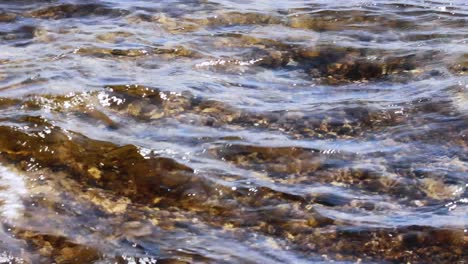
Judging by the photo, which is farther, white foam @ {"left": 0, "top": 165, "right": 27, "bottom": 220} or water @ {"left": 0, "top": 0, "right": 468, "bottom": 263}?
white foam @ {"left": 0, "top": 165, "right": 27, "bottom": 220}

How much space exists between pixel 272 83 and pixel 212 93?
535mm

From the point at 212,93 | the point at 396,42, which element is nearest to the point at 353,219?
the point at 212,93

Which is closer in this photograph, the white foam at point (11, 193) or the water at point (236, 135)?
the water at point (236, 135)

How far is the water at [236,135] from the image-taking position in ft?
14.1

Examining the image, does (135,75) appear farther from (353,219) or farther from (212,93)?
(353,219)

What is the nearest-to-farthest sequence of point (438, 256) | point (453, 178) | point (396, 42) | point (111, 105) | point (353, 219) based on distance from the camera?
point (438, 256), point (353, 219), point (453, 178), point (111, 105), point (396, 42)

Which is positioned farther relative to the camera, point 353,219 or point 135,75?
point 135,75

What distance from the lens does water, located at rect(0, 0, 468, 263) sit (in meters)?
4.29

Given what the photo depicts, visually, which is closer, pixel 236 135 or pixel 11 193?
pixel 11 193

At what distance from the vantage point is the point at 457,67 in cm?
649

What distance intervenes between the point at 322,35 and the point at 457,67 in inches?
53.3

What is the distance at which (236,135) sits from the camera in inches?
213

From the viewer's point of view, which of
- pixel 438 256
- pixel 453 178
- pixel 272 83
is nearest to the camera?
pixel 438 256

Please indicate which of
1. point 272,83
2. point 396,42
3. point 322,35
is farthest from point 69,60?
point 396,42
